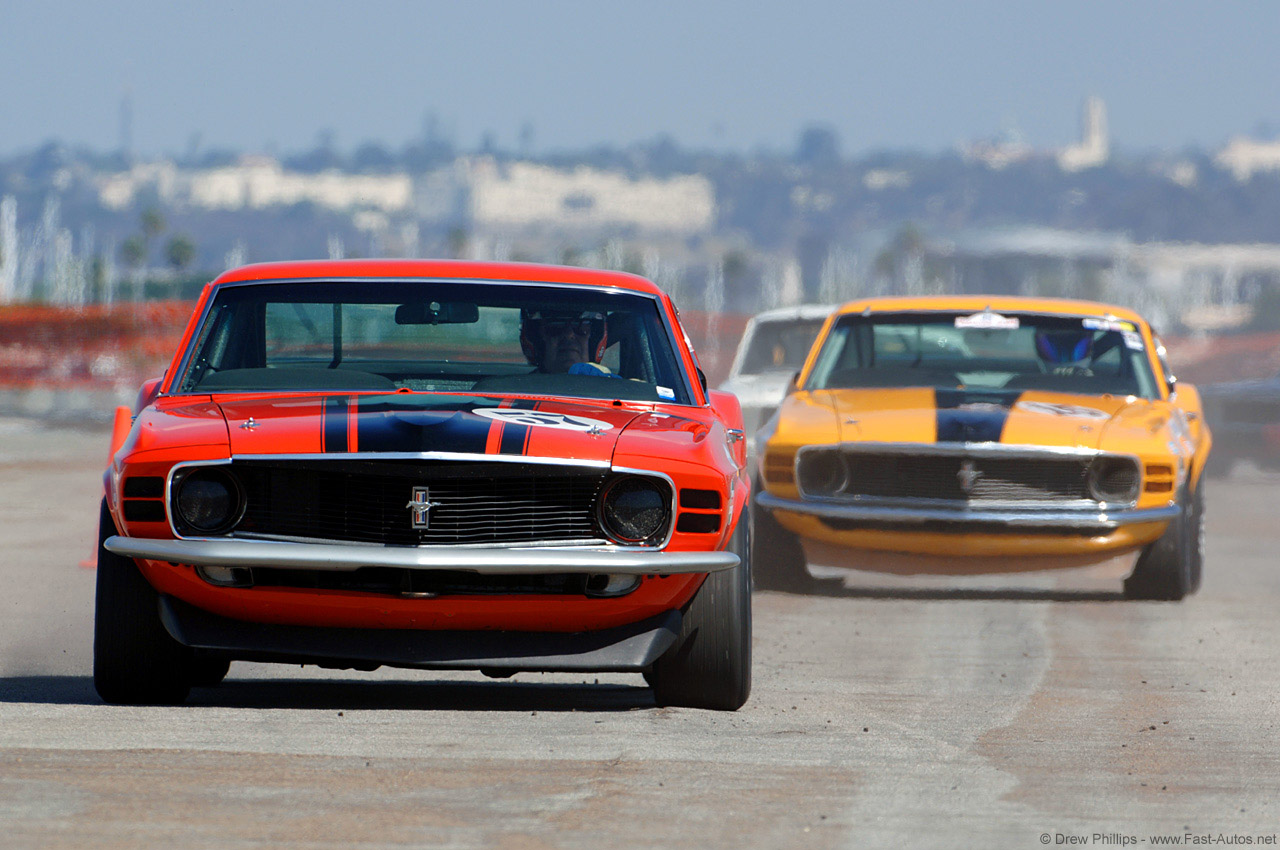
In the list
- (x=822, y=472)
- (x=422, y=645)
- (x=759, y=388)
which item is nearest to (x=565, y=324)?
(x=422, y=645)

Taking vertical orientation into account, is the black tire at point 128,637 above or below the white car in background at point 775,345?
below

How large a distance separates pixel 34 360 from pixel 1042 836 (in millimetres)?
67494

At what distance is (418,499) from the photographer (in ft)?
19.0

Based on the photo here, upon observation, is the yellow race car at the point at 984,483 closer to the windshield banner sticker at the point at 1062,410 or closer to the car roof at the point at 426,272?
the windshield banner sticker at the point at 1062,410

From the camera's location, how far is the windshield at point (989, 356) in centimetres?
1097

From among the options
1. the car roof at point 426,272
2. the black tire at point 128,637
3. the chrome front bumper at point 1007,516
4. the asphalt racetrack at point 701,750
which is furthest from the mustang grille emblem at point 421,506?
the chrome front bumper at point 1007,516

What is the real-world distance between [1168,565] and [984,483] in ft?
3.33

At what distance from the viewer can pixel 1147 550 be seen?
10.1 meters

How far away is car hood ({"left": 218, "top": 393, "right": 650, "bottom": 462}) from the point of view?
19.1 feet

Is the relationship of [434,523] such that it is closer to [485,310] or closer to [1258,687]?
[485,310]

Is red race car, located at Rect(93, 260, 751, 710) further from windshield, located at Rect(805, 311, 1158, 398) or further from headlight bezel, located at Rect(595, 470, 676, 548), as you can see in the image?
windshield, located at Rect(805, 311, 1158, 398)

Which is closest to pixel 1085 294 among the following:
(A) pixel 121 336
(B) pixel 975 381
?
(A) pixel 121 336

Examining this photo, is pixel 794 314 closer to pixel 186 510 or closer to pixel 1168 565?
pixel 1168 565

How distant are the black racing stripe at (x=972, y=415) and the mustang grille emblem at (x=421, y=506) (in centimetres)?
455
